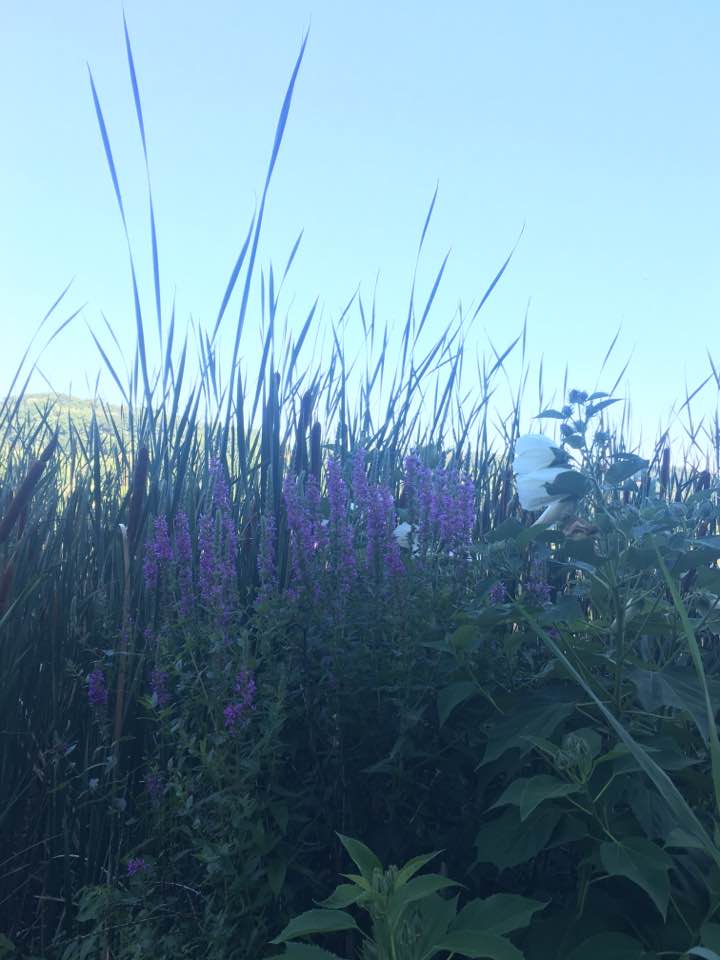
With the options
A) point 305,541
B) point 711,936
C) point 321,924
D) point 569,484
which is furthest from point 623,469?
point 321,924

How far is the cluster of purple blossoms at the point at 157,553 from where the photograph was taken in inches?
77.1

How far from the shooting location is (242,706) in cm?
159

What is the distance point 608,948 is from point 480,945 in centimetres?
30

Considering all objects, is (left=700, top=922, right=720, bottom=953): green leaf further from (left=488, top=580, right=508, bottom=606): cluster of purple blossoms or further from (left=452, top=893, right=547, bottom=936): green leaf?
(left=488, top=580, right=508, bottom=606): cluster of purple blossoms

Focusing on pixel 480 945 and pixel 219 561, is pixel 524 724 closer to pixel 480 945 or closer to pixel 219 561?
pixel 480 945

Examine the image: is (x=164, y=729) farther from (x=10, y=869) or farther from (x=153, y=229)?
(x=153, y=229)

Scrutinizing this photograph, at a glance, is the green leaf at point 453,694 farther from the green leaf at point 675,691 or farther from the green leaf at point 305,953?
the green leaf at point 305,953

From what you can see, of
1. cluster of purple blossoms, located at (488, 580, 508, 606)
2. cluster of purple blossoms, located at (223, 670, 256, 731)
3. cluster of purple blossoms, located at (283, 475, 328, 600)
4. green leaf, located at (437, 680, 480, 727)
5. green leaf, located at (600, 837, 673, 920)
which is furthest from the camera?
cluster of purple blossoms, located at (488, 580, 508, 606)

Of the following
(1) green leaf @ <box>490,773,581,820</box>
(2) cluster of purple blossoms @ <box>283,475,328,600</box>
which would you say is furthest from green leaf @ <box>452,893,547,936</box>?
(2) cluster of purple blossoms @ <box>283,475,328,600</box>

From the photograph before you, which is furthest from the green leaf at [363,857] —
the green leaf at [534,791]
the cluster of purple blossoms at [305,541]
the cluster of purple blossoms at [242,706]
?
the cluster of purple blossoms at [305,541]

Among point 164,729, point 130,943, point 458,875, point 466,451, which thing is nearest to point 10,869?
point 130,943

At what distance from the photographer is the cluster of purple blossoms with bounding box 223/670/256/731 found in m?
1.59

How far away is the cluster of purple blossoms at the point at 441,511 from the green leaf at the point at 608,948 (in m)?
0.84

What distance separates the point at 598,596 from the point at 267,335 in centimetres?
134
